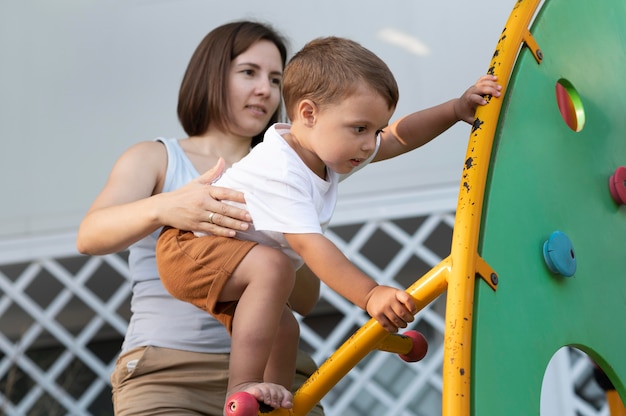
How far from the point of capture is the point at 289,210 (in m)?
1.31

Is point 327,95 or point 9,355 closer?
point 327,95

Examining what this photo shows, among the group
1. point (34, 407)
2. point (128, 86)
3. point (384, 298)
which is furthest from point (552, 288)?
point (34, 407)

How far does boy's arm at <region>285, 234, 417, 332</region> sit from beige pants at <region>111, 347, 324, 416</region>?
449 mm

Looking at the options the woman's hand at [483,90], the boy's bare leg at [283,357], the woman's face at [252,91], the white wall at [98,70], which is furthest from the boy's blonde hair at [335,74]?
the white wall at [98,70]

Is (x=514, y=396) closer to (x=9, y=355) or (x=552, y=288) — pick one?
(x=552, y=288)

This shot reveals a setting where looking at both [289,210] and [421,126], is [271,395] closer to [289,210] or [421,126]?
[289,210]

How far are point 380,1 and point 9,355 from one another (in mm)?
1814

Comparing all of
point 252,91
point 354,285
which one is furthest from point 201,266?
point 252,91

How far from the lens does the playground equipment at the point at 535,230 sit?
3.55ft

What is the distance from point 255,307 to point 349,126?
0.28m

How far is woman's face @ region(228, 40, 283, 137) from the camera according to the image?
1.87 meters

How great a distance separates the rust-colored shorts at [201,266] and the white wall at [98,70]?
1.80 metres

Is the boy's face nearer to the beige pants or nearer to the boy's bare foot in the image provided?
the boy's bare foot

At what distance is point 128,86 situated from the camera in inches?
136
